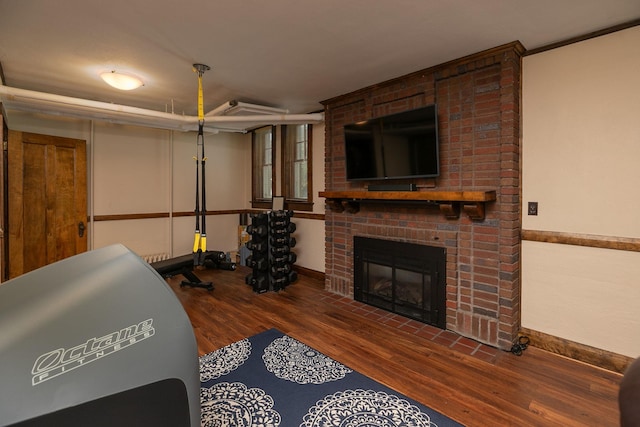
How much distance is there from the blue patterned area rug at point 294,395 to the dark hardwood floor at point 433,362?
134mm

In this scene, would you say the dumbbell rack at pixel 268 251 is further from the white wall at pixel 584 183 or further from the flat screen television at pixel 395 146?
the white wall at pixel 584 183

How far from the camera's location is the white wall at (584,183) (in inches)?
88.9

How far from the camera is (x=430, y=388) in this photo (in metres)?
2.12

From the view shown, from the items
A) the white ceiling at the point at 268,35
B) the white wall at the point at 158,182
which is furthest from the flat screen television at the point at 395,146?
the white wall at the point at 158,182

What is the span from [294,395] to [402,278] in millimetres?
1733

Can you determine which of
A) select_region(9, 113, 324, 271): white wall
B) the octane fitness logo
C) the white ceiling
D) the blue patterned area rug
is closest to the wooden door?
select_region(9, 113, 324, 271): white wall

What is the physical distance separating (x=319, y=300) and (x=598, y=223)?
2671mm

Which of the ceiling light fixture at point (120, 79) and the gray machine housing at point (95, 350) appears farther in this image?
the ceiling light fixture at point (120, 79)

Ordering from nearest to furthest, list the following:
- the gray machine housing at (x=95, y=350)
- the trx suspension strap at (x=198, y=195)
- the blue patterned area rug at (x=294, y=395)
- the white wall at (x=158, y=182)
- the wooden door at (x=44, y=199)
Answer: the gray machine housing at (x=95, y=350) → the blue patterned area rug at (x=294, y=395) → the trx suspension strap at (x=198, y=195) → the wooden door at (x=44, y=199) → the white wall at (x=158, y=182)

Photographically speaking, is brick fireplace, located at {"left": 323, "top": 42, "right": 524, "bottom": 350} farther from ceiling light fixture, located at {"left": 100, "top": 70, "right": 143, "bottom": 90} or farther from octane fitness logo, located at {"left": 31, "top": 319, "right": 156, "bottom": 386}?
octane fitness logo, located at {"left": 31, "top": 319, "right": 156, "bottom": 386}

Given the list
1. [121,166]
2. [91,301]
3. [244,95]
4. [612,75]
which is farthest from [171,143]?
[612,75]

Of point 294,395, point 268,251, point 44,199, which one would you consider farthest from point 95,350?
point 44,199

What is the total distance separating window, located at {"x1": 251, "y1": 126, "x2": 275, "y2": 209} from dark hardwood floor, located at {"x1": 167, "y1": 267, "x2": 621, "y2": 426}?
2272 millimetres

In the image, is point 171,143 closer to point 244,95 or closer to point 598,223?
point 244,95
